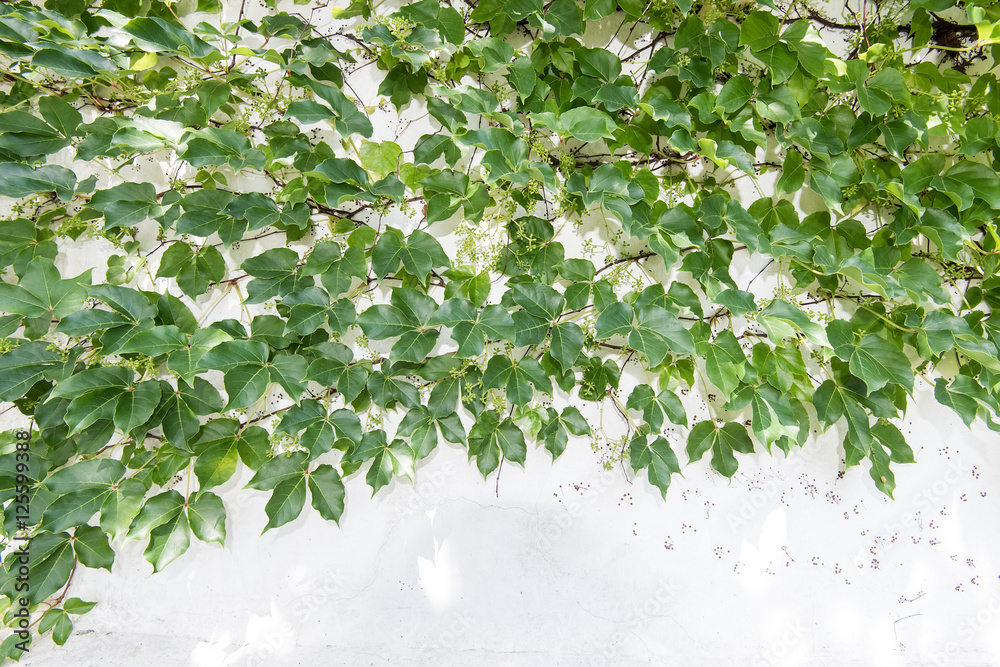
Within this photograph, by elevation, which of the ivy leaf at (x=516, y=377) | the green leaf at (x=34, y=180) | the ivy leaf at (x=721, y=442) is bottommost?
the ivy leaf at (x=721, y=442)

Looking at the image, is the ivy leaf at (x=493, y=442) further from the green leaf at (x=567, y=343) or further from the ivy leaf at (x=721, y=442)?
the ivy leaf at (x=721, y=442)

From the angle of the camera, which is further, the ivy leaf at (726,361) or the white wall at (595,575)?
the white wall at (595,575)

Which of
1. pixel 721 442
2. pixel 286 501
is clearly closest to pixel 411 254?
pixel 286 501

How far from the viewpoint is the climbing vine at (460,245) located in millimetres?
938

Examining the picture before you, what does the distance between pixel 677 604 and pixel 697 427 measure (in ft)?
1.34

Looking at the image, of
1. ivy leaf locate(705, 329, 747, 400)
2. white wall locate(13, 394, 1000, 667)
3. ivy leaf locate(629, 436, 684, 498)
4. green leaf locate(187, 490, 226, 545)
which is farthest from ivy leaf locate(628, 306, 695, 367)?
green leaf locate(187, 490, 226, 545)

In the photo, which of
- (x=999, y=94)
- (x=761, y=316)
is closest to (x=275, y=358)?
(x=761, y=316)

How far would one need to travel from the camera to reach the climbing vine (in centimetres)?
94

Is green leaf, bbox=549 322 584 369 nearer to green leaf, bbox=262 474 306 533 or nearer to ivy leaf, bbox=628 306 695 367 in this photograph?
ivy leaf, bbox=628 306 695 367

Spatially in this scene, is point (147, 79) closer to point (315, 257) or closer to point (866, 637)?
point (315, 257)

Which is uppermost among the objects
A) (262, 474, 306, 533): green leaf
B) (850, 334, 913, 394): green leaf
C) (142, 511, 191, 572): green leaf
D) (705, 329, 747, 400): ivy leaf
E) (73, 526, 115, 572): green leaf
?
(850, 334, 913, 394): green leaf

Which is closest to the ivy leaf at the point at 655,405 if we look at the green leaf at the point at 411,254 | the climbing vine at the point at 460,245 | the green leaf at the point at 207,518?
the climbing vine at the point at 460,245

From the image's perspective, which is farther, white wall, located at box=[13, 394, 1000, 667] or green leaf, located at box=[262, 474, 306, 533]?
white wall, located at box=[13, 394, 1000, 667]

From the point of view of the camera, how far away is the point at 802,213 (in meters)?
1.10
